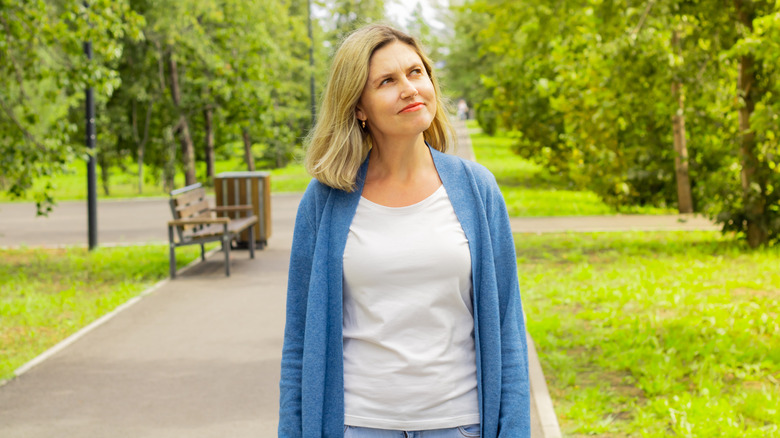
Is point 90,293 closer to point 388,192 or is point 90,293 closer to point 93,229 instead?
point 93,229

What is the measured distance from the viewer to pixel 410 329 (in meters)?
2.20

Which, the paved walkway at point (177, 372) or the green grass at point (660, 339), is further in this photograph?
the paved walkway at point (177, 372)

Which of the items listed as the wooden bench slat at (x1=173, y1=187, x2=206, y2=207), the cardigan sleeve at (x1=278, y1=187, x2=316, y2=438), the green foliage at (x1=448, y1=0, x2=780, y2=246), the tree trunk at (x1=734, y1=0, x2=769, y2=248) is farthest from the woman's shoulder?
the tree trunk at (x1=734, y1=0, x2=769, y2=248)

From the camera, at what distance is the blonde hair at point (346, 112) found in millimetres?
2318

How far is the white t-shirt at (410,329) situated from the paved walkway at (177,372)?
2.72 m

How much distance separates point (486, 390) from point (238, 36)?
2120 cm

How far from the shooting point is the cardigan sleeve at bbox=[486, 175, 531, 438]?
2.22 m

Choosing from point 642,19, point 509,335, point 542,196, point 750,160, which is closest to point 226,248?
point 642,19

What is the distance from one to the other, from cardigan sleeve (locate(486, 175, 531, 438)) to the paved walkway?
2.62 m

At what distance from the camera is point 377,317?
2211mm

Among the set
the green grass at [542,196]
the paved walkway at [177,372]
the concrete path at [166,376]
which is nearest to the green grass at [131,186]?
the green grass at [542,196]

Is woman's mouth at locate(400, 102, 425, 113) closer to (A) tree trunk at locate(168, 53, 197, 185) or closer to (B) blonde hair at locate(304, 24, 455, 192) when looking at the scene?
(B) blonde hair at locate(304, 24, 455, 192)

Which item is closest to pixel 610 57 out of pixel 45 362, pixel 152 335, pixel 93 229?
pixel 152 335

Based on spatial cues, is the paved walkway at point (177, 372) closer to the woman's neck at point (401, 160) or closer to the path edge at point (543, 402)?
the path edge at point (543, 402)
